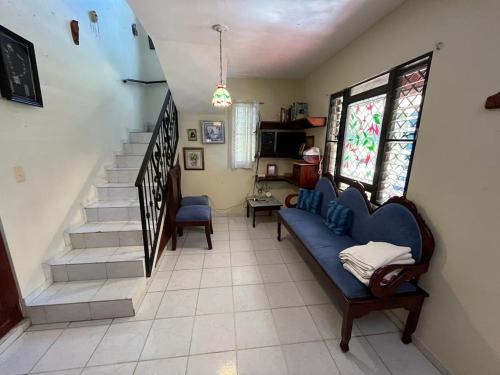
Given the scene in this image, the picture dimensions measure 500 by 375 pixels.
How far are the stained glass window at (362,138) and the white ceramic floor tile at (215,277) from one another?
6.14 feet

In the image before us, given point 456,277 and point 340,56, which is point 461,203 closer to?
point 456,277

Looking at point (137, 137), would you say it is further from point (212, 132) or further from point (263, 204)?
point (263, 204)

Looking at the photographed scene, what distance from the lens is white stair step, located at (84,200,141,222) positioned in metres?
2.42

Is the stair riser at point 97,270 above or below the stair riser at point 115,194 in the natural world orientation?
below

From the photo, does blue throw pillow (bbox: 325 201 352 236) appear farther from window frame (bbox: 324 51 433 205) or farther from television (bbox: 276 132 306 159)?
television (bbox: 276 132 306 159)

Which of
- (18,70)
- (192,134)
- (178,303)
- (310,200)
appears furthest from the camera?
(192,134)

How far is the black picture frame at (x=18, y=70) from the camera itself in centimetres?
151

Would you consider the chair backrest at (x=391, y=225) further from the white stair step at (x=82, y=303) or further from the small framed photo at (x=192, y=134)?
the small framed photo at (x=192, y=134)

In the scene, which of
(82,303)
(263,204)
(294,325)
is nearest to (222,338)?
(294,325)

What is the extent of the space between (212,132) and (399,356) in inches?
145

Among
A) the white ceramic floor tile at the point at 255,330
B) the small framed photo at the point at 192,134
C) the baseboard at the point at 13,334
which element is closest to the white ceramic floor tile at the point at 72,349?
the baseboard at the point at 13,334

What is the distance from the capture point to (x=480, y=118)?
1.20 m

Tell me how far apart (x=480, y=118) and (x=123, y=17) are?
4.65 m

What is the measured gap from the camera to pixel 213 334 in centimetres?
163
